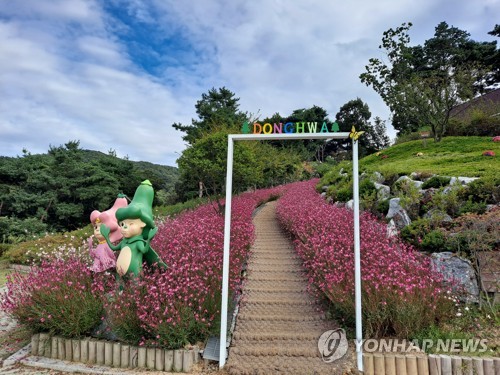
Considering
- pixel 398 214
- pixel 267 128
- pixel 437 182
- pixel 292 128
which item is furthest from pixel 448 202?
pixel 267 128

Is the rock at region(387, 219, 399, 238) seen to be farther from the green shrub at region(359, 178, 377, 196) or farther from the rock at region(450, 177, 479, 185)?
the green shrub at region(359, 178, 377, 196)

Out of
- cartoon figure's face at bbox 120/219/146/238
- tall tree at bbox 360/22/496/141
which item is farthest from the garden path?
tall tree at bbox 360/22/496/141

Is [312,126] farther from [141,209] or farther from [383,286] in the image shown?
[141,209]

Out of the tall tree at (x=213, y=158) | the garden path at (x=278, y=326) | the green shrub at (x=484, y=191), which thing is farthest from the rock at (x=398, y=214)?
the tall tree at (x=213, y=158)

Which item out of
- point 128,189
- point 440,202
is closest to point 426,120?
point 440,202

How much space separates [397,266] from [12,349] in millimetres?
5249

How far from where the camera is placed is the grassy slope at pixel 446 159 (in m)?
7.78

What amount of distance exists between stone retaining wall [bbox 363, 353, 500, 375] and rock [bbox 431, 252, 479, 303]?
1147 mm

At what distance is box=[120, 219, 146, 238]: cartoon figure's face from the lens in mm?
4281

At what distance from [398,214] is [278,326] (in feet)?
11.5

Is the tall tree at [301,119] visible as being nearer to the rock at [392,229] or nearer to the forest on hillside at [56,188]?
the forest on hillside at [56,188]

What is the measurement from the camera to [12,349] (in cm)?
419

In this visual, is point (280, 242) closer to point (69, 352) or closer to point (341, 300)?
point (341, 300)

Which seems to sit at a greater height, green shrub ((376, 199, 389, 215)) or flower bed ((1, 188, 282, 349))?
green shrub ((376, 199, 389, 215))
